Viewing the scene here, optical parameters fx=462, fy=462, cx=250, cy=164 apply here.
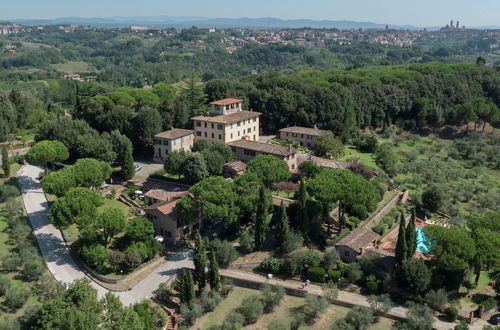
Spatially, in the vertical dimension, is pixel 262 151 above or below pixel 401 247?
above

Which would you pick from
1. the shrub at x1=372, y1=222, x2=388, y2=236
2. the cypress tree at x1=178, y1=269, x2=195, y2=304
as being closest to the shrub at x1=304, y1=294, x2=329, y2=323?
the cypress tree at x1=178, y1=269, x2=195, y2=304

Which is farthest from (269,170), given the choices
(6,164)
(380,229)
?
(6,164)

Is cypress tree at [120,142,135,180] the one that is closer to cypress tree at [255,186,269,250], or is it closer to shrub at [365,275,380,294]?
cypress tree at [255,186,269,250]

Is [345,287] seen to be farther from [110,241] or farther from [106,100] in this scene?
[106,100]

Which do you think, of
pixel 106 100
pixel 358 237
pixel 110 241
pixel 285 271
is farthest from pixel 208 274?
pixel 106 100

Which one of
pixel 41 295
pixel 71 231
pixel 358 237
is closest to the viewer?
pixel 41 295

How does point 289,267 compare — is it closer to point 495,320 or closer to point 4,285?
point 495,320

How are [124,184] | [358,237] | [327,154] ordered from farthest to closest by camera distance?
[327,154], [124,184], [358,237]

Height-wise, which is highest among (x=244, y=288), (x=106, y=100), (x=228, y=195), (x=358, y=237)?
(x=106, y=100)
